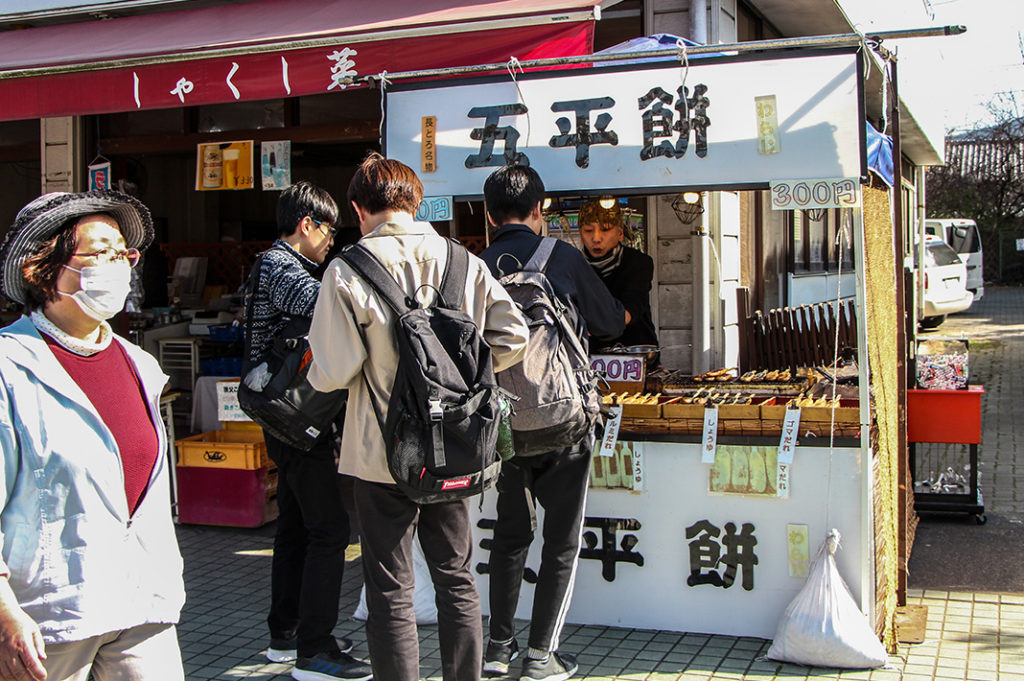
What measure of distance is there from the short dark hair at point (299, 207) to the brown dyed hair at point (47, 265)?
1.63 meters

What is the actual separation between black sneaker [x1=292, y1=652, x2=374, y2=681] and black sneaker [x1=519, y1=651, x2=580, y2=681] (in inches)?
24.8

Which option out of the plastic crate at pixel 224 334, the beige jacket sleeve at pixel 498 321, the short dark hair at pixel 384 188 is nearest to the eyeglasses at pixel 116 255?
the short dark hair at pixel 384 188

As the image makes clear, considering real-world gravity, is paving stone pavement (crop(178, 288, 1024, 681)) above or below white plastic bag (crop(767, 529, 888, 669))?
below

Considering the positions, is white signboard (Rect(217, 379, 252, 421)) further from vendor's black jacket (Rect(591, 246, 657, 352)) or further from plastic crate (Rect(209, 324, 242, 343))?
vendor's black jacket (Rect(591, 246, 657, 352))

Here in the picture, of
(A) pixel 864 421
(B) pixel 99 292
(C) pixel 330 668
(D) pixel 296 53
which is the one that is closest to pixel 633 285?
(A) pixel 864 421

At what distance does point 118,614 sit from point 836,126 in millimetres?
3262

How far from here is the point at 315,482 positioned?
13.2 ft

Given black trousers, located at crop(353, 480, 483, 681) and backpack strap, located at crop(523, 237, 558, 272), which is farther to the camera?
backpack strap, located at crop(523, 237, 558, 272)

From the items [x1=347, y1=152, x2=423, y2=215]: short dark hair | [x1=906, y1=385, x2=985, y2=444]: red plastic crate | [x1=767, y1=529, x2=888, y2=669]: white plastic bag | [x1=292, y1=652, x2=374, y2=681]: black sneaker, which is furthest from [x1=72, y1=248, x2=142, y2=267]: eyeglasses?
[x1=906, y1=385, x2=985, y2=444]: red plastic crate

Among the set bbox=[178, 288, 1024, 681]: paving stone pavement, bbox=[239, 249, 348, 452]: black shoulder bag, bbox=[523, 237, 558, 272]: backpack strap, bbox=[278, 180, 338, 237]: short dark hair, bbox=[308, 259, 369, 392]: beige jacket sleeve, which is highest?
bbox=[278, 180, 338, 237]: short dark hair

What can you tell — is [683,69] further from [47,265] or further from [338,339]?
[47,265]

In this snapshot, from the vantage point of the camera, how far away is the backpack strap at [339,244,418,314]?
10.2 feet

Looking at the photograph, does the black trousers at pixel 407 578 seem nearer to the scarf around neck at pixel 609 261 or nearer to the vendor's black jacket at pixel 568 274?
the vendor's black jacket at pixel 568 274

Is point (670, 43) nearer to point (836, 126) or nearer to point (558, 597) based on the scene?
point (836, 126)
